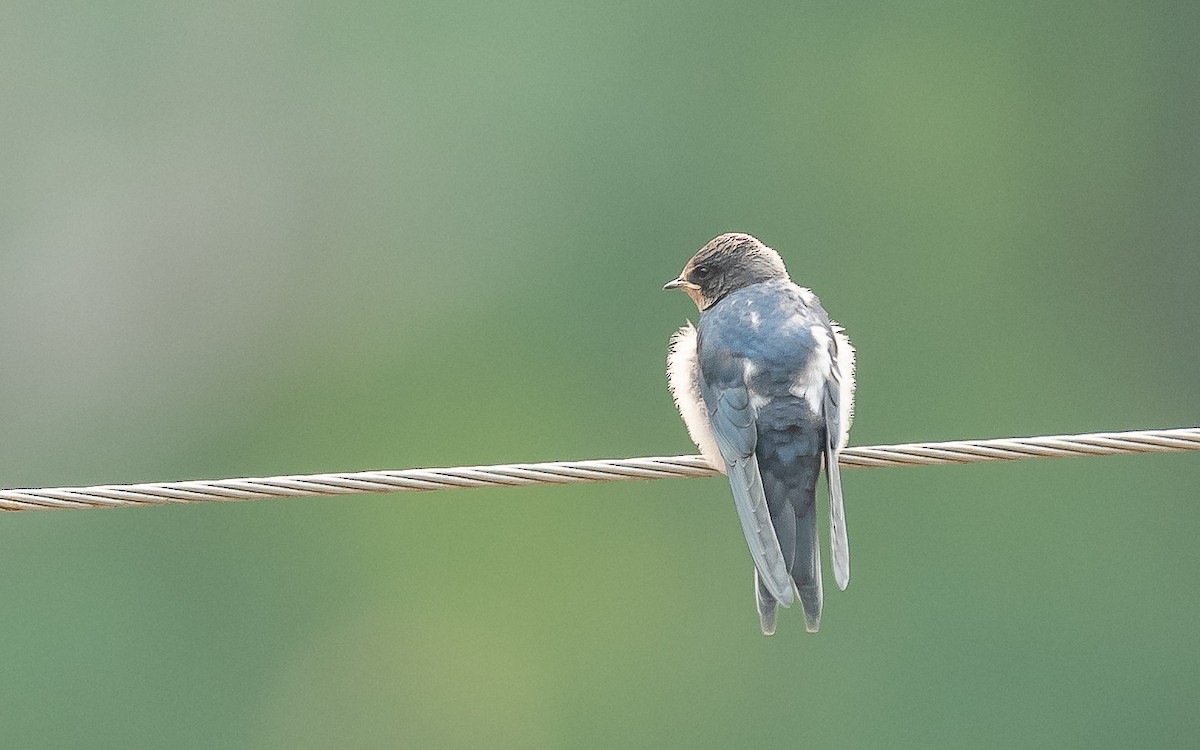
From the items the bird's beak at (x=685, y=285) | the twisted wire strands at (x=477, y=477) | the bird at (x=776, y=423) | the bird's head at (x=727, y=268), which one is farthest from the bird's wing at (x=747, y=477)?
the bird's beak at (x=685, y=285)

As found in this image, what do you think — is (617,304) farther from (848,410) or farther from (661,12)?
(848,410)

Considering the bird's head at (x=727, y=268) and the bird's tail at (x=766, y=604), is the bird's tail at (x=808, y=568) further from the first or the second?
the bird's head at (x=727, y=268)

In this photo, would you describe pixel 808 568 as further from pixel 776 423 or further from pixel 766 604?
pixel 776 423

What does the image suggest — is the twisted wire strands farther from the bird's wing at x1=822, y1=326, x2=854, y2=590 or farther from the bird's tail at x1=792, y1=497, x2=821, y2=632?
the bird's tail at x1=792, y1=497, x2=821, y2=632

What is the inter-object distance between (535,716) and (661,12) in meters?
5.35

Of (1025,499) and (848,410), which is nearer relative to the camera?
(848,410)

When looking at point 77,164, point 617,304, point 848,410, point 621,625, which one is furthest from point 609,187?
point 848,410

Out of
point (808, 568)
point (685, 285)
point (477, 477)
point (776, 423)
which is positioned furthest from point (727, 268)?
point (477, 477)

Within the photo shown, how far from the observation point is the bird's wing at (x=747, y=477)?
12.3 feet

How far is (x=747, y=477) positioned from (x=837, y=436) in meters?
0.22

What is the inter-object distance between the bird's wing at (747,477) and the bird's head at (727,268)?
88 cm

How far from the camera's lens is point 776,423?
3.91 meters

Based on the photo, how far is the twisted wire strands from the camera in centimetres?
312

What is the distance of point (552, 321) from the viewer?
13.0 m
